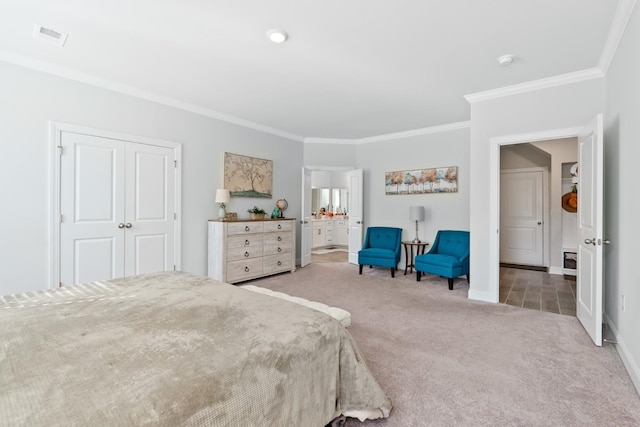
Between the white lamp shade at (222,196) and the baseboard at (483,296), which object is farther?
the white lamp shade at (222,196)

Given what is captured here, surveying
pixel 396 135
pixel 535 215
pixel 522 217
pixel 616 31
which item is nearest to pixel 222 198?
pixel 396 135

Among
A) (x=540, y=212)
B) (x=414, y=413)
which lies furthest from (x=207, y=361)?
(x=540, y=212)

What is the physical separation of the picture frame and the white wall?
7.70 feet

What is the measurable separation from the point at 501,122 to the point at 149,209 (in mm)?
4452

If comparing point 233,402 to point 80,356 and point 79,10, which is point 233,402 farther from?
point 79,10

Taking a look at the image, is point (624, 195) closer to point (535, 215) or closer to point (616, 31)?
point (616, 31)

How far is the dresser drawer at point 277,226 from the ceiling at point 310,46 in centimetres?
185

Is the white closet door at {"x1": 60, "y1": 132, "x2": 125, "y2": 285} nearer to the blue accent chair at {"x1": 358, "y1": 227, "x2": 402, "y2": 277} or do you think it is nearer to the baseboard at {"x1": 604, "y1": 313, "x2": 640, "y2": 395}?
the blue accent chair at {"x1": 358, "y1": 227, "x2": 402, "y2": 277}

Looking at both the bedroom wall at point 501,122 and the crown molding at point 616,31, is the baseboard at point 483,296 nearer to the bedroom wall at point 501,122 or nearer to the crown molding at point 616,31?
the bedroom wall at point 501,122

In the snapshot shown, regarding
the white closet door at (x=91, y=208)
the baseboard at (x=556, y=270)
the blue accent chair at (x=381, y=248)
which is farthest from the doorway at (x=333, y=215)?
the baseboard at (x=556, y=270)

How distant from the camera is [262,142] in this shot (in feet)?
17.5

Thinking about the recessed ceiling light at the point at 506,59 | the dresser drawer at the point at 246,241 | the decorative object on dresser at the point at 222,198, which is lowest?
the dresser drawer at the point at 246,241

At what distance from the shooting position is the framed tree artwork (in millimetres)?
4809

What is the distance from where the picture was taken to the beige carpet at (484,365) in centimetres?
172
